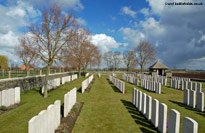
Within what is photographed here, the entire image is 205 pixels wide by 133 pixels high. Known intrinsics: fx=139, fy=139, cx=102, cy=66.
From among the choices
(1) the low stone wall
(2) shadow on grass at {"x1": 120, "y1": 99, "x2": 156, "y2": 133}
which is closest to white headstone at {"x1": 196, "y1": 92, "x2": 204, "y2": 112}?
(2) shadow on grass at {"x1": 120, "y1": 99, "x2": 156, "y2": 133}

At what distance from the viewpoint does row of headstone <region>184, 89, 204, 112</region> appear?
24.4 ft

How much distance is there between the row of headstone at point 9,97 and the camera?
24.3 ft

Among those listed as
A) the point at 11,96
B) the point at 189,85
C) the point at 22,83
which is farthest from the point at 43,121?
the point at 189,85

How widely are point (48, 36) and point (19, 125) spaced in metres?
6.73

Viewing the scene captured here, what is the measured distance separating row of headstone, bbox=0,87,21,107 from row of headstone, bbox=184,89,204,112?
1056cm

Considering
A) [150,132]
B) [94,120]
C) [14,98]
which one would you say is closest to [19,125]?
[94,120]

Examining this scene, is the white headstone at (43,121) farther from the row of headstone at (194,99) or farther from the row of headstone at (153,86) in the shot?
the row of headstone at (153,86)

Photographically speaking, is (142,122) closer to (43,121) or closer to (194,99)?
(43,121)

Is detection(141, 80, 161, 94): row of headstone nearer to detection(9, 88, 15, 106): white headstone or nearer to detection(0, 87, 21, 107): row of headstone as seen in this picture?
detection(0, 87, 21, 107): row of headstone

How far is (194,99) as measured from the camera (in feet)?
27.0

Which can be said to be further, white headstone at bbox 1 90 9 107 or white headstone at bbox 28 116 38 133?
white headstone at bbox 1 90 9 107

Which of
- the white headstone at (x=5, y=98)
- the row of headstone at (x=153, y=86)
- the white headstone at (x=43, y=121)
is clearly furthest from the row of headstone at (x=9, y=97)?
the row of headstone at (x=153, y=86)

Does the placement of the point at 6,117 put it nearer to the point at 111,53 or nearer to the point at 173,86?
the point at 173,86

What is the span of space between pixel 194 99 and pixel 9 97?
35.4 feet
